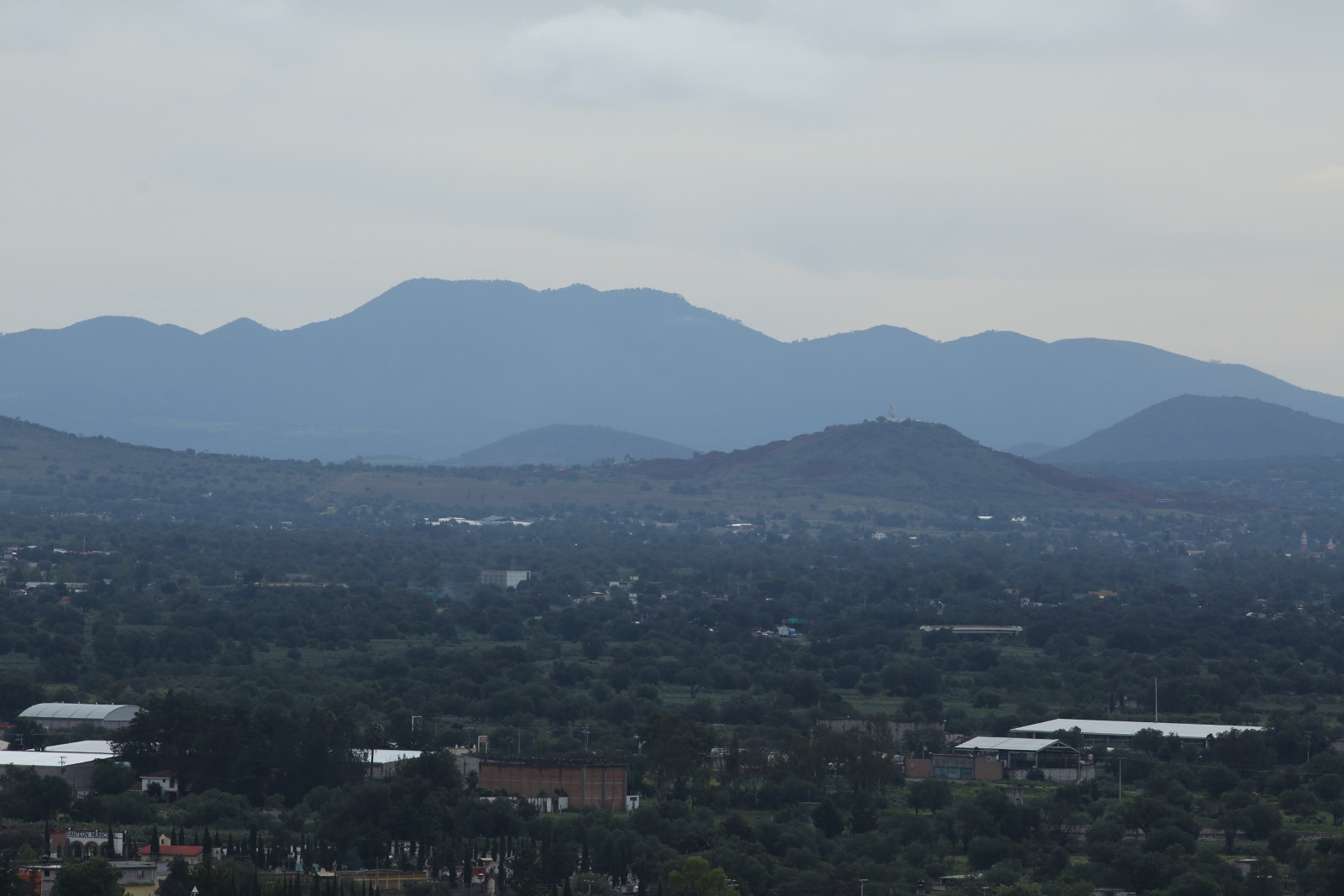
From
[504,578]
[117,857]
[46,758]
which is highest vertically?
[504,578]

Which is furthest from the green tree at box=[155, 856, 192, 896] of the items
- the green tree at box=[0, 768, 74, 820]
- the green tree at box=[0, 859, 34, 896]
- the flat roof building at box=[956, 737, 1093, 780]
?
Answer: the flat roof building at box=[956, 737, 1093, 780]

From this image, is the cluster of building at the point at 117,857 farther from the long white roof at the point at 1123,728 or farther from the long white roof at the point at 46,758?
the long white roof at the point at 1123,728

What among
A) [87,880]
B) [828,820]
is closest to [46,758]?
[87,880]

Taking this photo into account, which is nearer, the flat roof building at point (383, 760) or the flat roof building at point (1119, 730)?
the flat roof building at point (383, 760)

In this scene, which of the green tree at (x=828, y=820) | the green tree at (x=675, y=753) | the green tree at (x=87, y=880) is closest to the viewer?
the green tree at (x=87, y=880)

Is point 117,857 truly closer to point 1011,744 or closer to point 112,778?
point 112,778

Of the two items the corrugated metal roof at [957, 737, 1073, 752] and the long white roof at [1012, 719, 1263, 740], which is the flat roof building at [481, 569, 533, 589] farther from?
the corrugated metal roof at [957, 737, 1073, 752]

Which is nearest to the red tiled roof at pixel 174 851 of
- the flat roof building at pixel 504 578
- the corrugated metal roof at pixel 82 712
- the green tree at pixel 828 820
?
the green tree at pixel 828 820
